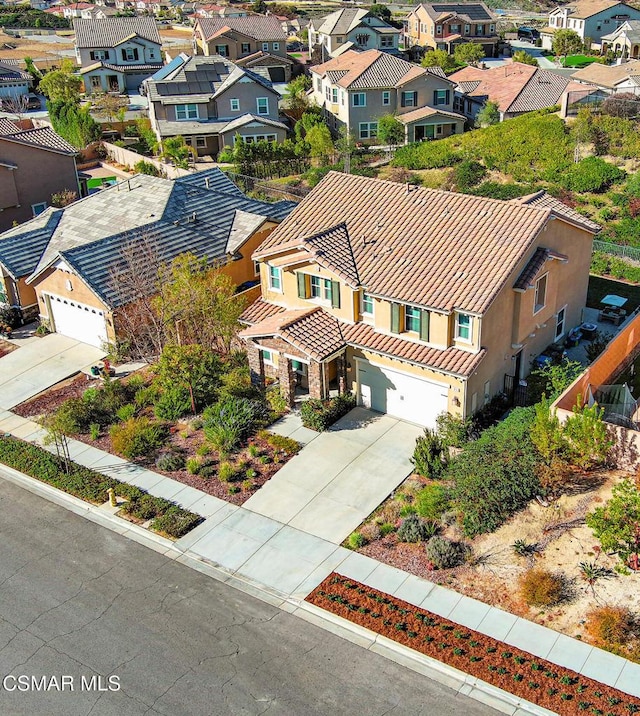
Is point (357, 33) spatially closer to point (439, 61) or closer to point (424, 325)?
point (439, 61)

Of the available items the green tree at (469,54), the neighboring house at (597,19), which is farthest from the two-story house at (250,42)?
the neighboring house at (597,19)

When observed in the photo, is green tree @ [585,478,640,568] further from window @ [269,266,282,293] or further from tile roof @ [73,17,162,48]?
tile roof @ [73,17,162,48]

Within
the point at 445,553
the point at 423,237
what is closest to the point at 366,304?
the point at 423,237

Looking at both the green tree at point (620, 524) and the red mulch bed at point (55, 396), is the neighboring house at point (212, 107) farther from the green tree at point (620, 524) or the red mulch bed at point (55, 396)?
the green tree at point (620, 524)

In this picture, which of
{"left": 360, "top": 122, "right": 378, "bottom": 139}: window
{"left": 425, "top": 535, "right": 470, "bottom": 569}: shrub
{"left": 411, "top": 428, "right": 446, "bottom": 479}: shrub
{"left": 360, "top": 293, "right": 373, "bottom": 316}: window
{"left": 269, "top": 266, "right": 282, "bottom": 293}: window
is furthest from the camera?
{"left": 360, "top": 122, "right": 378, "bottom": 139}: window

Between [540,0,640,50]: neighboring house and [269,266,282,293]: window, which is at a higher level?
[540,0,640,50]: neighboring house

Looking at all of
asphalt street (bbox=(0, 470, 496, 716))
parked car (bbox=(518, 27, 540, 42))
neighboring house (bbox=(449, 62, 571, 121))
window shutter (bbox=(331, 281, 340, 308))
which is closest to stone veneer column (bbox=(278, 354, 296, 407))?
window shutter (bbox=(331, 281, 340, 308))

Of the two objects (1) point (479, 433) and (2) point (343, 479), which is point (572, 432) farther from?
(2) point (343, 479)
